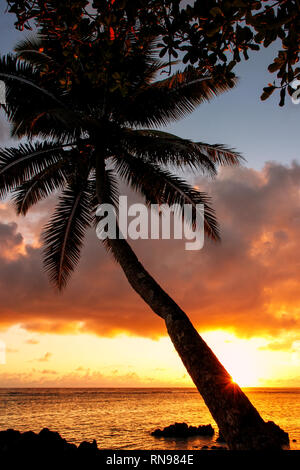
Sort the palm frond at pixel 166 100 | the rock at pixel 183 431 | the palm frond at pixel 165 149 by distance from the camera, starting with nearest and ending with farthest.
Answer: the palm frond at pixel 165 149, the palm frond at pixel 166 100, the rock at pixel 183 431

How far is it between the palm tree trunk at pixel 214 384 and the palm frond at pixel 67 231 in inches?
205

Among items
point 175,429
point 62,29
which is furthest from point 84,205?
point 175,429

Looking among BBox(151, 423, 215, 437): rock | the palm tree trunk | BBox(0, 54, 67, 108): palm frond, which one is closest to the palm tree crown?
BBox(0, 54, 67, 108): palm frond

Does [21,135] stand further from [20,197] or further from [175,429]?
[175,429]

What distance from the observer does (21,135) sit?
440 inches

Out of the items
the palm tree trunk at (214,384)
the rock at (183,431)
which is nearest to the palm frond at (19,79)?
the palm tree trunk at (214,384)

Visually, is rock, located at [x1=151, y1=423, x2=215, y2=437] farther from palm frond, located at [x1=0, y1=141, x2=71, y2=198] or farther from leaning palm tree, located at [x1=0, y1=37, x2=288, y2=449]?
palm frond, located at [x1=0, y1=141, x2=71, y2=198]

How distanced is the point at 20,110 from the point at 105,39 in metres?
6.08

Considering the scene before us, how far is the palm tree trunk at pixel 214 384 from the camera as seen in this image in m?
3.56

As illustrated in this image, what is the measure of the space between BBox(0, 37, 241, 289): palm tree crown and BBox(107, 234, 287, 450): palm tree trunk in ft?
12.1
